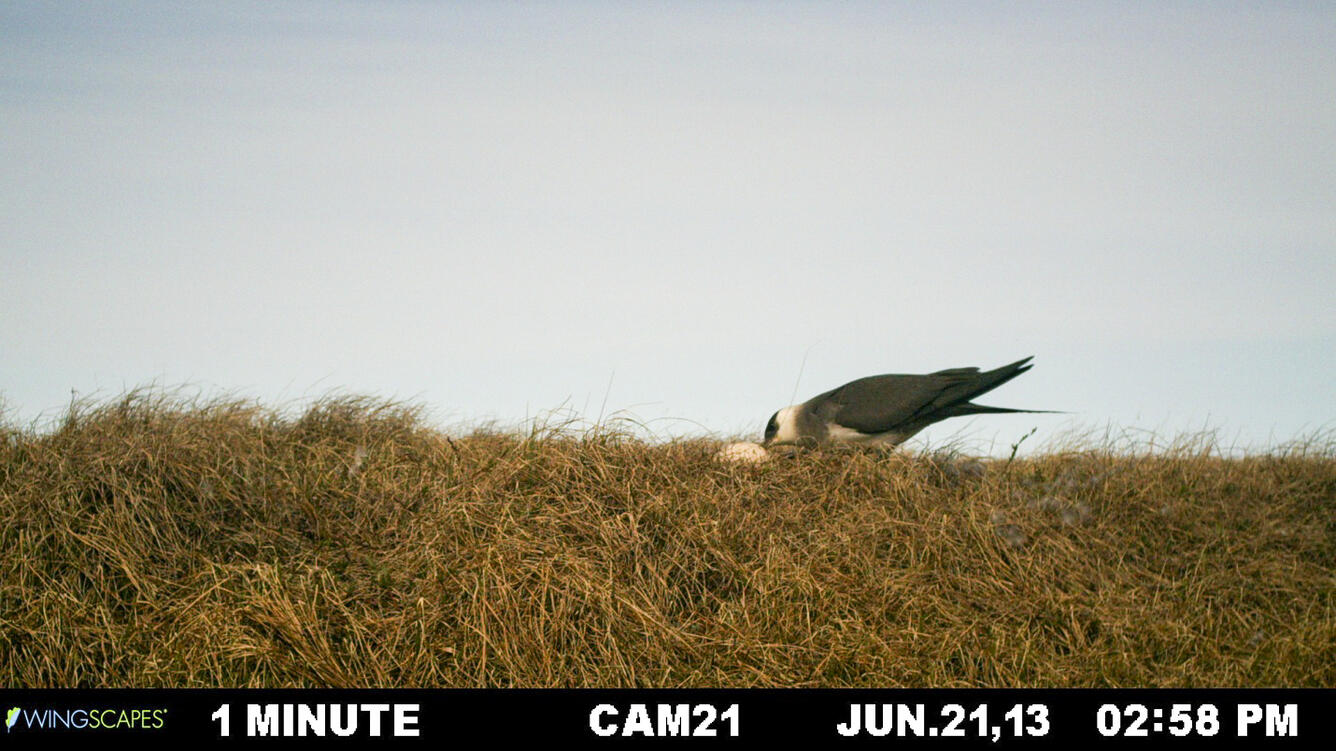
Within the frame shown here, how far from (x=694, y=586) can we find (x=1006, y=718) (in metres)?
1.70

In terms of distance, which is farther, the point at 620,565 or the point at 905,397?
the point at 905,397

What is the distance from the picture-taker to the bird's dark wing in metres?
6.87

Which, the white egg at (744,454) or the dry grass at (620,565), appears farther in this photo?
the white egg at (744,454)

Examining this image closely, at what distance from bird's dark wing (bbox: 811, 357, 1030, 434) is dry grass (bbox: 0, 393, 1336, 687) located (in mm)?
299

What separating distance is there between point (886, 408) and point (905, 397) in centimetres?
15

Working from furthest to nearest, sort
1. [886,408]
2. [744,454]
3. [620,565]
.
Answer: [886,408]
[744,454]
[620,565]

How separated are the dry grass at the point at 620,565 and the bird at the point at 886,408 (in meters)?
0.27

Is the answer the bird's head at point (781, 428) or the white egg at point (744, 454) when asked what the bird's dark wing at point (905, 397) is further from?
the white egg at point (744, 454)

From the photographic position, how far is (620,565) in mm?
5414

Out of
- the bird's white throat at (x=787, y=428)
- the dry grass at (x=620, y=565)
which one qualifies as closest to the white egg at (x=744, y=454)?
the dry grass at (x=620, y=565)

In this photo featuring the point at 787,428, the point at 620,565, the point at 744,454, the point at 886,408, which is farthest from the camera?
the point at 787,428

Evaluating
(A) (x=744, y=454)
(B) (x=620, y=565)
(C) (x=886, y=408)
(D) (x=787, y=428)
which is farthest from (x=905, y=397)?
(B) (x=620, y=565)

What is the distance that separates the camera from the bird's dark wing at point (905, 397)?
687 cm

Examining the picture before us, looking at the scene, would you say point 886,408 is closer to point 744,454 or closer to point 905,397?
point 905,397
